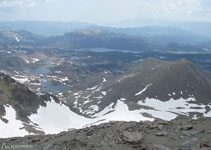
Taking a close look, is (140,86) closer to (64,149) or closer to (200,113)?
(200,113)

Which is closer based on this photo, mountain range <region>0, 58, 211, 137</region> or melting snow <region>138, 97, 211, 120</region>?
mountain range <region>0, 58, 211, 137</region>

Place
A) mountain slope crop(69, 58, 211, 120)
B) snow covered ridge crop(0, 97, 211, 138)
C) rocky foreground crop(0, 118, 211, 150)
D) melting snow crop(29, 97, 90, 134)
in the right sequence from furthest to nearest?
mountain slope crop(69, 58, 211, 120)
melting snow crop(29, 97, 90, 134)
snow covered ridge crop(0, 97, 211, 138)
rocky foreground crop(0, 118, 211, 150)

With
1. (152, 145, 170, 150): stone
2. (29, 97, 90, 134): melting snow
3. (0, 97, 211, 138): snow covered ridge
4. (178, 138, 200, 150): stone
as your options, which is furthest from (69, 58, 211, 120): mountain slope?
(152, 145, 170, 150): stone

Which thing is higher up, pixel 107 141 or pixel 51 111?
pixel 107 141

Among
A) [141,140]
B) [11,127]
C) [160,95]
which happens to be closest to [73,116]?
[11,127]

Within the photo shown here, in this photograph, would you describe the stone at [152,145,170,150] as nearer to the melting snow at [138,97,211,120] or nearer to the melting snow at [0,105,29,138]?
the melting snow at [0,105,29,138]

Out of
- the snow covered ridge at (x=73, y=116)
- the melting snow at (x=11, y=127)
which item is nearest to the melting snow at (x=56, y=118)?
the snow covered ridge at (x=73, y=116)

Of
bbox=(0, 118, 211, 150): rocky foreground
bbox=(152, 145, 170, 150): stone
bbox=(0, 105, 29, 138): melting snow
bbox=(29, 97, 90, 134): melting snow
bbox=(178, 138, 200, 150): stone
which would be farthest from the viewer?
bbox=(29, 97, 90, 134): melting snow

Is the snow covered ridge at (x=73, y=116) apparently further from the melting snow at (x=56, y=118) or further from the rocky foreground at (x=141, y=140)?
the rocky foreground at (x=141, y=140)

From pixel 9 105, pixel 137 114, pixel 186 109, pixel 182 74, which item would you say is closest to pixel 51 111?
pixel 9 105
